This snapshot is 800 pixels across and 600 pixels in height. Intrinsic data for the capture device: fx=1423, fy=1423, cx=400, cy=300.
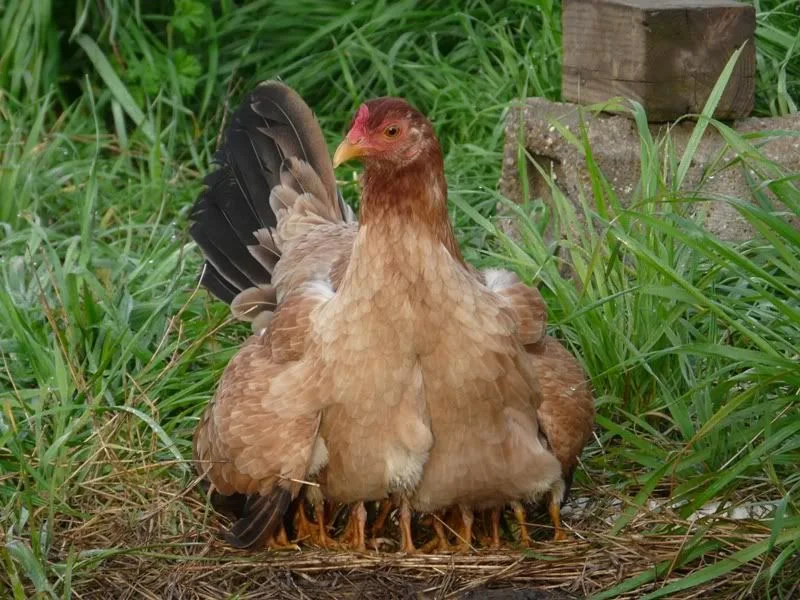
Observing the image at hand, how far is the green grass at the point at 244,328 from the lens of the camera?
3555 millimetres

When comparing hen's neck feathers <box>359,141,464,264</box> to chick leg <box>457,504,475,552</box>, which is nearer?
hen's neck feathers <box>359,141,464,264</box>

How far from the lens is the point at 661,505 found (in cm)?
367

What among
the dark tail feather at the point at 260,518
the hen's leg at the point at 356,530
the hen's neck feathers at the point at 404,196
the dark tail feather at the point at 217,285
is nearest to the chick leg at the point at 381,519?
the hen's leg at the point at 356,530

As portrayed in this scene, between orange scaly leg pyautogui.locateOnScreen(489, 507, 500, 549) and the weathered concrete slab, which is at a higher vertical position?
the weathered concrete slab

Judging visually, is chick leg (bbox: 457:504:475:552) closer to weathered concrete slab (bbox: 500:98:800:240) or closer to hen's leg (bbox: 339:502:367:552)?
hen's leg (bbox: 339:502:367:552)

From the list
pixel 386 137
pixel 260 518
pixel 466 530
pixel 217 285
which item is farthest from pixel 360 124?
pixel 217 285

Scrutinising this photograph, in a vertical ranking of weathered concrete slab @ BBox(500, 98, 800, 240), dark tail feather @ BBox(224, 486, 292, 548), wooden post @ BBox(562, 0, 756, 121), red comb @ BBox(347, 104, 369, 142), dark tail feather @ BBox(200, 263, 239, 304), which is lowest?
dark tail feather @ BBox(224, 486, 292, 548)

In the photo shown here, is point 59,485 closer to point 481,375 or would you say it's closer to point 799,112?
point 481,375

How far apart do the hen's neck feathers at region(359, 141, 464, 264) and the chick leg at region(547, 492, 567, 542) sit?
806 millimetres

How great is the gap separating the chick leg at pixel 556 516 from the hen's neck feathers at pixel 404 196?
806mm

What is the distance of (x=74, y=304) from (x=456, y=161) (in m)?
1.85

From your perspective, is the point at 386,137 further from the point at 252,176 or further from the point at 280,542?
the point at 252,176

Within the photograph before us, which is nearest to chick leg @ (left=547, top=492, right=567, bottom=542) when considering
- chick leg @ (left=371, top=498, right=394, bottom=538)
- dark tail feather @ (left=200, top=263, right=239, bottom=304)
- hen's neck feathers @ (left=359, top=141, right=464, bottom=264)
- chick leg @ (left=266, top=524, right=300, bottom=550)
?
chick leg @ (left=371, top=498, right=394, bottom=538)

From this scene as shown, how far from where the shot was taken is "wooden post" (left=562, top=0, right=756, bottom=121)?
4793mm
